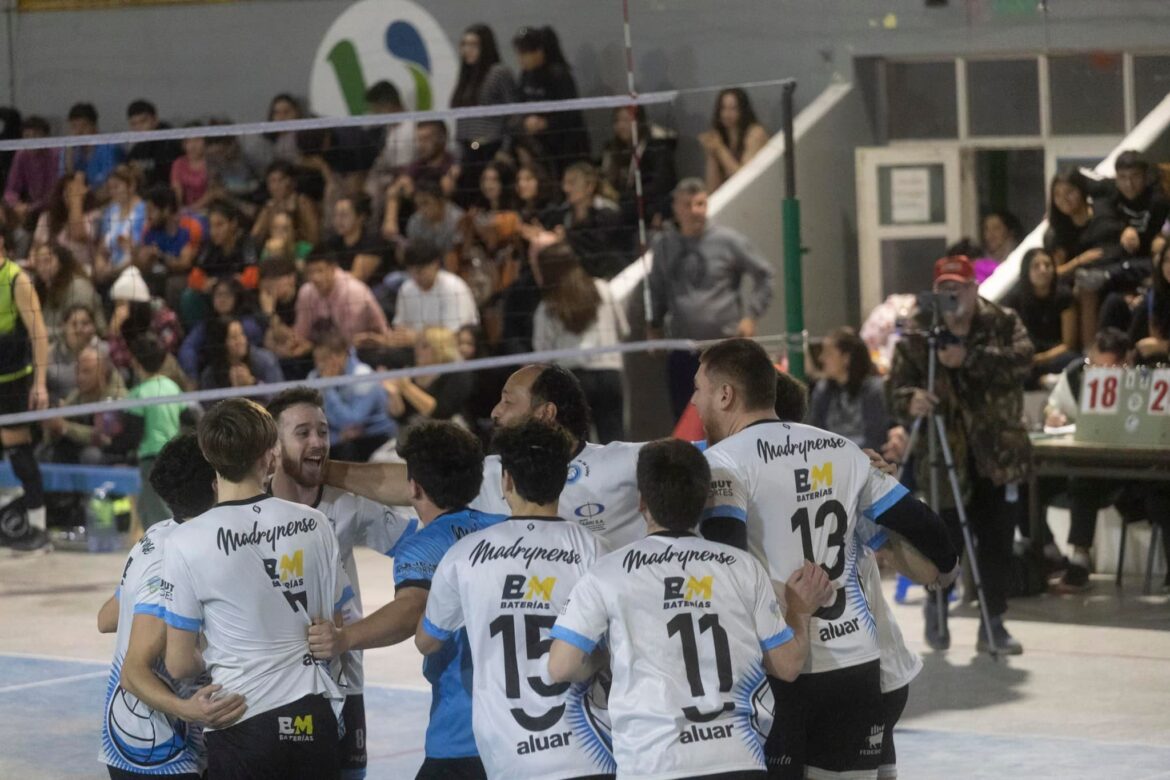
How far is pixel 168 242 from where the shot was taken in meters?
14.7

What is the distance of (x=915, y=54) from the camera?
1451 centimetres

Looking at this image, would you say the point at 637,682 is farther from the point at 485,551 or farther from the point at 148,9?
the point at 148,9

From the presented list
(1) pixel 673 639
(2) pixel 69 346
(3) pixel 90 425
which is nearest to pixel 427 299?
(2) pixel 69 346

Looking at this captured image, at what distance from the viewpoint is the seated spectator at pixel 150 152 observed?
638 inches

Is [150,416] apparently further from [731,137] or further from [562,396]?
[562,396]

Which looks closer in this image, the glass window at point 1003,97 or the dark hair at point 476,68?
the glass window at point 1003,97

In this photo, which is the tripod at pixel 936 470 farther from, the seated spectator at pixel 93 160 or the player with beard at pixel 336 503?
the seated spectator at pixel 93 160

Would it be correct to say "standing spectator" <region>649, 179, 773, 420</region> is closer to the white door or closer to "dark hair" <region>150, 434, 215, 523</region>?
the white door

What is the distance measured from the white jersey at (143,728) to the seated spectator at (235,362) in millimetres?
7440

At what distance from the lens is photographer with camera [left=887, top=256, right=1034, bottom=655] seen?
9617 millimetres

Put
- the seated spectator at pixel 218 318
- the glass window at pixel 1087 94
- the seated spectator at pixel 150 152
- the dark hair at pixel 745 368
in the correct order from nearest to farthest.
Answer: the dark hair at pixel 745 368 → the seated spectator at pixel 218 318 → the glass window at pixel 1087 94 → the seated spectator at pixel 150 152

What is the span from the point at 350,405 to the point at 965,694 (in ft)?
17.9

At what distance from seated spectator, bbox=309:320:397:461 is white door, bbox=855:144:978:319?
13.8 ft

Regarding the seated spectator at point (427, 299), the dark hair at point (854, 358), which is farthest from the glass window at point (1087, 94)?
the seated spectator at point (427, 299)
